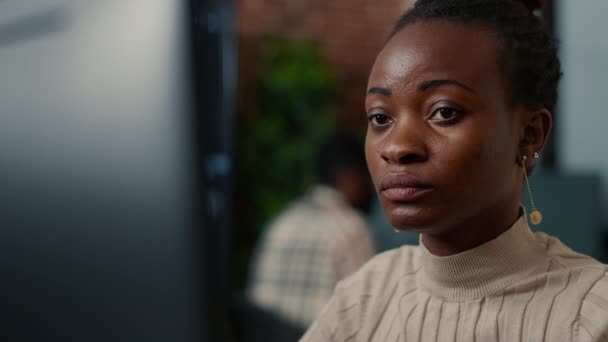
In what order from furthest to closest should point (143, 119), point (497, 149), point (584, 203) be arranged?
point (584, 203)
point (143, 119)
point (497, 149)

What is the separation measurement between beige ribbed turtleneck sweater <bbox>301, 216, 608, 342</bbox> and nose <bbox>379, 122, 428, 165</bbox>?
4.8 inches

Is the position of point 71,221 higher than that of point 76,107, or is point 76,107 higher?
point 76,107

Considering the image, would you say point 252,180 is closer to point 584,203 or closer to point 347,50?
point 347,50

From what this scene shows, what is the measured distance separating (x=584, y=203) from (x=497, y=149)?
1.57 metres

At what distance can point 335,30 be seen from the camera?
3.88 m

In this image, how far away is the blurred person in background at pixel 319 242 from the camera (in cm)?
201

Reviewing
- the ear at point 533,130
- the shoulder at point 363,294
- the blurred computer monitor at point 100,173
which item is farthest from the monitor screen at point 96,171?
the ear at point 533,130

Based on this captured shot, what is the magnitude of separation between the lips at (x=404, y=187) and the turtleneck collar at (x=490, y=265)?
99mm

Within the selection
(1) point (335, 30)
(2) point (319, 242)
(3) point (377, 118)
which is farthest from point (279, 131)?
(3) point (377, 118)

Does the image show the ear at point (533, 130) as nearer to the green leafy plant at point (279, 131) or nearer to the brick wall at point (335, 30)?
the green leafy plant at point (279, 131)

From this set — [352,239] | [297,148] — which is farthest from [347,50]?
[352,239]

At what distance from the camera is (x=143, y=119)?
2.54ft

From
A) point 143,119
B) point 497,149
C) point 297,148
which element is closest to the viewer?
point 497,149

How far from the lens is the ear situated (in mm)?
647
